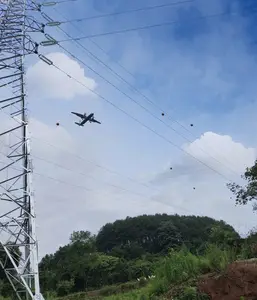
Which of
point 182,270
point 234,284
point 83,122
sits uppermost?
point 83,122

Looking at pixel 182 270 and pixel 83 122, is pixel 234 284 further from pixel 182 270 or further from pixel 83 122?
pixel 83 122

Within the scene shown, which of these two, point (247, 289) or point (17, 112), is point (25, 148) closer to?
point (17, 112)

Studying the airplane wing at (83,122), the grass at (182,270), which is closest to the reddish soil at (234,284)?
the grass at (182,270)

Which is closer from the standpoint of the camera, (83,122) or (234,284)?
(234,284)

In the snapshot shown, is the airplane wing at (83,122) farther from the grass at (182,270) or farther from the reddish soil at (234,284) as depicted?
the reddish soil at (234,284)

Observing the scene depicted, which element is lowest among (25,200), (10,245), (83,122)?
(10,245)

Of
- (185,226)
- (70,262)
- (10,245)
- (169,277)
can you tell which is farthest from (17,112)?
(185,226)

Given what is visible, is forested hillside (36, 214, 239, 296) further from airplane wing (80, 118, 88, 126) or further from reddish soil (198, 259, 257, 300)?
airplane wing (80, 118, 88, 126)

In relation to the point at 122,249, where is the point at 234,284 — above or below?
below

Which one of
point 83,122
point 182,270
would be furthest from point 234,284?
point 83,122

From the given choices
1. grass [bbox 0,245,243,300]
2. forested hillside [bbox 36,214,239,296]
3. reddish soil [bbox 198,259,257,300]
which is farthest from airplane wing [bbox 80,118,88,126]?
reddish soil [bbox 198,259,257,300]
